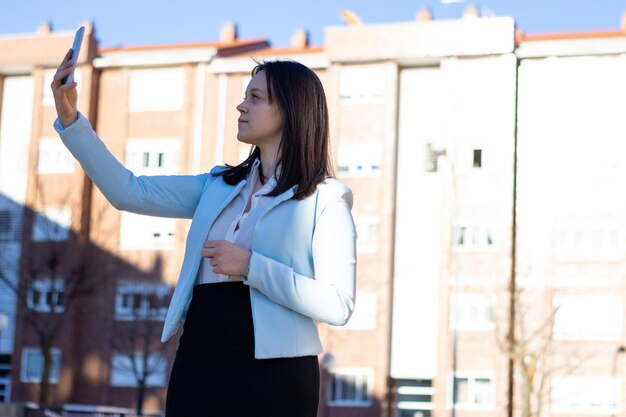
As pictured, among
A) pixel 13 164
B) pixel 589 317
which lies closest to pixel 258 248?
pixel 589 317

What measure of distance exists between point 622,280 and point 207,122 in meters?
14.1

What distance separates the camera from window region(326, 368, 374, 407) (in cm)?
3619

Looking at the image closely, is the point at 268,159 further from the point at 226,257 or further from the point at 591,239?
the point at 591,239

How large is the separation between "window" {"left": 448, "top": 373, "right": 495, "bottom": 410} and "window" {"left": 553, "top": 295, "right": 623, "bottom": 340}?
2.53m

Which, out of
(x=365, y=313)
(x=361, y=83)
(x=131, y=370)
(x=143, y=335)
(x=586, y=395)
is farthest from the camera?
(x=131, y=370)

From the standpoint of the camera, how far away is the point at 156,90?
39.6 m

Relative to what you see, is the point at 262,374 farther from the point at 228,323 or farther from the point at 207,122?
the point at 207,122

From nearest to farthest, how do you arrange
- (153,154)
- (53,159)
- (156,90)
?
(153,154) < (156,90) < (53,159)

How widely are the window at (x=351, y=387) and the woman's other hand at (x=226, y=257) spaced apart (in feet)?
111

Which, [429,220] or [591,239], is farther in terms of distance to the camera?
[429,220]

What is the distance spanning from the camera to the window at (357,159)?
3722cm

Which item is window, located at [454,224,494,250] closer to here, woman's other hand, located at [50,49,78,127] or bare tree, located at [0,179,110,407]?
bare tree, located at [0,179,110,407]

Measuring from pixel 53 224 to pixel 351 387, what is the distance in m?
11.6

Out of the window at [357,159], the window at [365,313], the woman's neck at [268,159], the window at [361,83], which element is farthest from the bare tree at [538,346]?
the woman's neck at [268,159]
